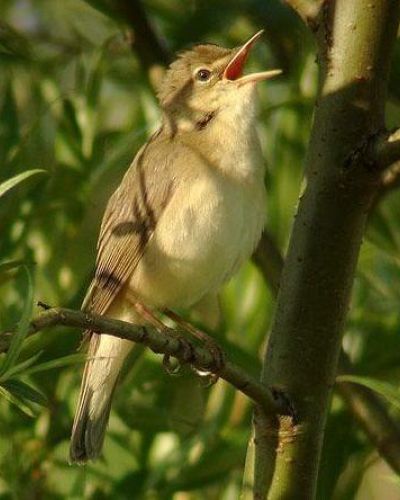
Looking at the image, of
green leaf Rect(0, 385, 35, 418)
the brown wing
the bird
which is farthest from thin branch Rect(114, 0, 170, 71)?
green leaf Rect(0, 385, 35, 418)

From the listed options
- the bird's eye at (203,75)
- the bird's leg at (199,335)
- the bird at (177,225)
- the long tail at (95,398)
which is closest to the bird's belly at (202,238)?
the bird at (177,225)

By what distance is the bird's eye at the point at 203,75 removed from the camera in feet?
13.0

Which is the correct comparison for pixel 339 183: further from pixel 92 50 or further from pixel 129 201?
pixel 92 50

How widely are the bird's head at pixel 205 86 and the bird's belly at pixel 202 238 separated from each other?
380mm

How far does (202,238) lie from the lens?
3.44 m

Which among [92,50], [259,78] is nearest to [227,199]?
[259,78]

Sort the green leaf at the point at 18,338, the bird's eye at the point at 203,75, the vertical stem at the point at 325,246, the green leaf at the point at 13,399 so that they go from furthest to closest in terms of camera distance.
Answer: the bird's eye at the point at 203,75, the vertical stem at the point at 325,246, the green leaf at the point at 13,399, the green leaf at the point at 18,338

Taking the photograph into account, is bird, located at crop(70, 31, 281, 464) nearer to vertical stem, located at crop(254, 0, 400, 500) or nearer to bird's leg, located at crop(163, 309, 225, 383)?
bird's leg, located at crop(163, 309, 225, 383)

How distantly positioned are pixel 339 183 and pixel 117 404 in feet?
4.67

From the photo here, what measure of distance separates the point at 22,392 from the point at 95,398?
1.42 meters

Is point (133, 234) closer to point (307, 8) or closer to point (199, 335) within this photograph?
point (199, 335)

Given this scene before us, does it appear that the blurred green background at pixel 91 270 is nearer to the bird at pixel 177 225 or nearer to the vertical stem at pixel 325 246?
the bird at pixel 177 225

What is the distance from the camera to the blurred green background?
3.38 meters

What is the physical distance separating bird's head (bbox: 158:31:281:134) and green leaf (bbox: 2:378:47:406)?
1758mm
